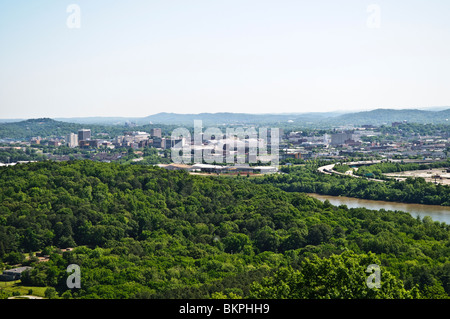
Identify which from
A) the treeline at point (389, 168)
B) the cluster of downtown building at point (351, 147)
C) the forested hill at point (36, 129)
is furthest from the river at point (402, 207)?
the forested hill at point (36, 129)

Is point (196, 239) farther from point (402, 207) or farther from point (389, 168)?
point (389, 168)

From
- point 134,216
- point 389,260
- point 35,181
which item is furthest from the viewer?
point 35,181

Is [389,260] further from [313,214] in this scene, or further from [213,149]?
[213,149]

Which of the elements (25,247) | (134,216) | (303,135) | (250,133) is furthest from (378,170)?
(303,135)

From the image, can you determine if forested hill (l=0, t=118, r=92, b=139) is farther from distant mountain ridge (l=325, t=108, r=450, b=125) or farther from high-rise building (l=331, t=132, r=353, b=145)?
distant mountain ridge (l=325, t=108, r=450, b=125)

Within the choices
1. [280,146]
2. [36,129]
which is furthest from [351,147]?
[36,129]

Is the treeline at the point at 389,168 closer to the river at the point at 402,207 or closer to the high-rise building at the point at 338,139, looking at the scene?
the river at the point at 402,207
